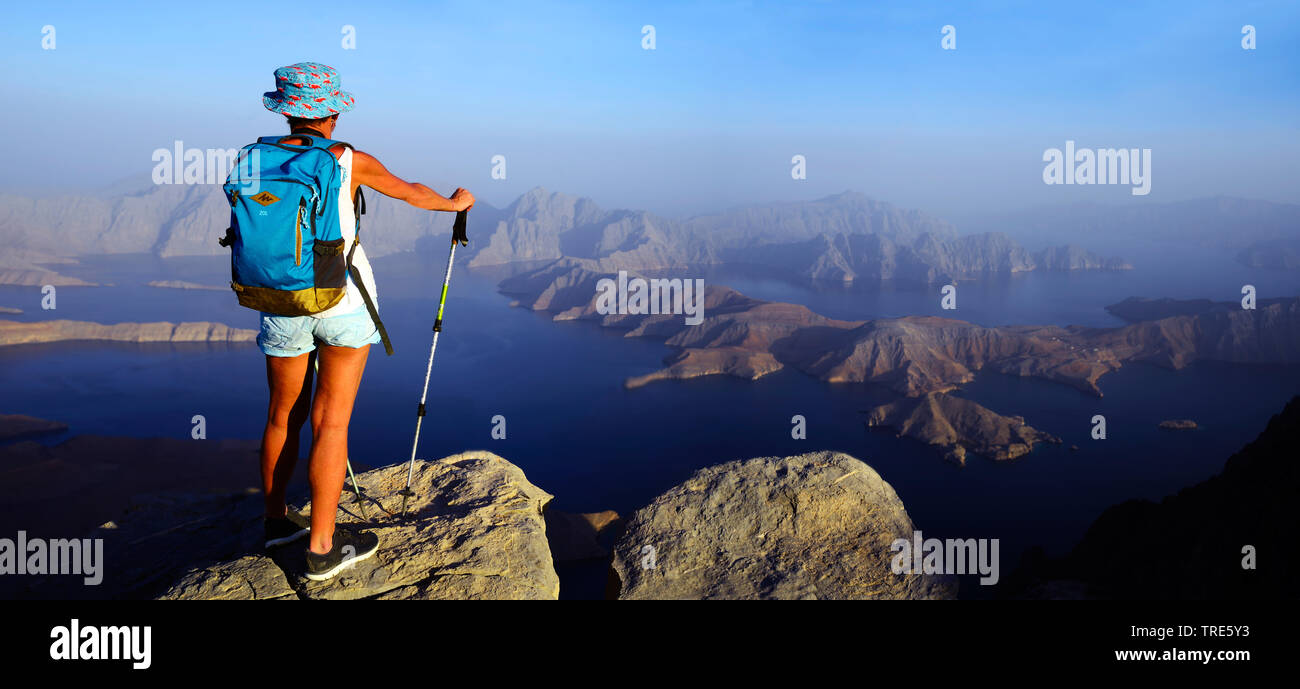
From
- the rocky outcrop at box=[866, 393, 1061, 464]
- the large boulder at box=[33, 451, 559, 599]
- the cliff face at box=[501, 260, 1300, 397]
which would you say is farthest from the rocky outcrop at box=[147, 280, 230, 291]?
the large boulder at box=[33, 451, 559, 599]

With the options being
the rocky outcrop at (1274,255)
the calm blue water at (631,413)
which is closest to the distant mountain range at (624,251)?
the rocky outcrop at (1274,255)

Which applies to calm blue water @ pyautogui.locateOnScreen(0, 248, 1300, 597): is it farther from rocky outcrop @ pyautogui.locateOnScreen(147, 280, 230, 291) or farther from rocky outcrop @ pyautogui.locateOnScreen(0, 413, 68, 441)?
rocky outcrop @ pyautogui.locateOnScreen(147, 280, 230, 291)

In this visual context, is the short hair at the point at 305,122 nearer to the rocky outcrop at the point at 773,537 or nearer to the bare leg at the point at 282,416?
the bare leg at the point at 282,416

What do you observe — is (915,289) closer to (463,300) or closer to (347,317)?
(463,300)

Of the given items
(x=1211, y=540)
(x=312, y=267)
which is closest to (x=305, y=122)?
(x=312, y=267)

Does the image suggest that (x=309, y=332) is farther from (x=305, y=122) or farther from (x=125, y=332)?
(x=125, y=332)
